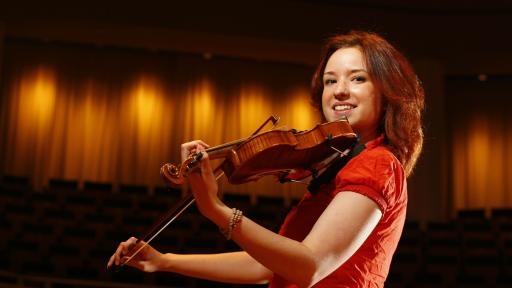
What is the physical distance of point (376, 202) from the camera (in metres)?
1.16

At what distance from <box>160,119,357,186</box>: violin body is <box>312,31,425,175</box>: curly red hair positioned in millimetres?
151

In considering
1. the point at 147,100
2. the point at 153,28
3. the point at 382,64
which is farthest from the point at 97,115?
the point at 382,64

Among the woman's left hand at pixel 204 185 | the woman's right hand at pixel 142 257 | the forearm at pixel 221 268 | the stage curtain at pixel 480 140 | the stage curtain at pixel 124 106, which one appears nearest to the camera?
the woman's left hand at pixel 204 185

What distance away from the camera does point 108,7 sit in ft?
26.7

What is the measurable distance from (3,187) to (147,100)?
2.67 meters

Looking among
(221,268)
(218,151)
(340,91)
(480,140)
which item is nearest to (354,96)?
(340,91)

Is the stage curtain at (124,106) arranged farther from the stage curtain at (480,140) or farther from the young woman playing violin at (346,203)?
the young woman playing violin at (346,203)

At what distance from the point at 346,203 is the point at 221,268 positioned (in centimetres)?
43

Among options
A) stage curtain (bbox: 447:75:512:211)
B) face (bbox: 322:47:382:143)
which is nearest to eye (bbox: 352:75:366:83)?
face (bbox: 322:47:382:143)

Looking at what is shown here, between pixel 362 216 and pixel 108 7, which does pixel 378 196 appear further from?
pixel 108 7

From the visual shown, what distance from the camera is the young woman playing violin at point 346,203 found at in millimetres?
1063

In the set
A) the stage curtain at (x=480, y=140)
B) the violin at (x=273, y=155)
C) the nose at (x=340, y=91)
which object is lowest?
the violin at (x=273, y=155)

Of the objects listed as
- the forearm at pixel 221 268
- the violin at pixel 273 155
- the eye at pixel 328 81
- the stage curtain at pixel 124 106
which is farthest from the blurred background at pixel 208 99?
the violin at pixel 273 155

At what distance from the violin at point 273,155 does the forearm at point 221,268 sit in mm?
165
